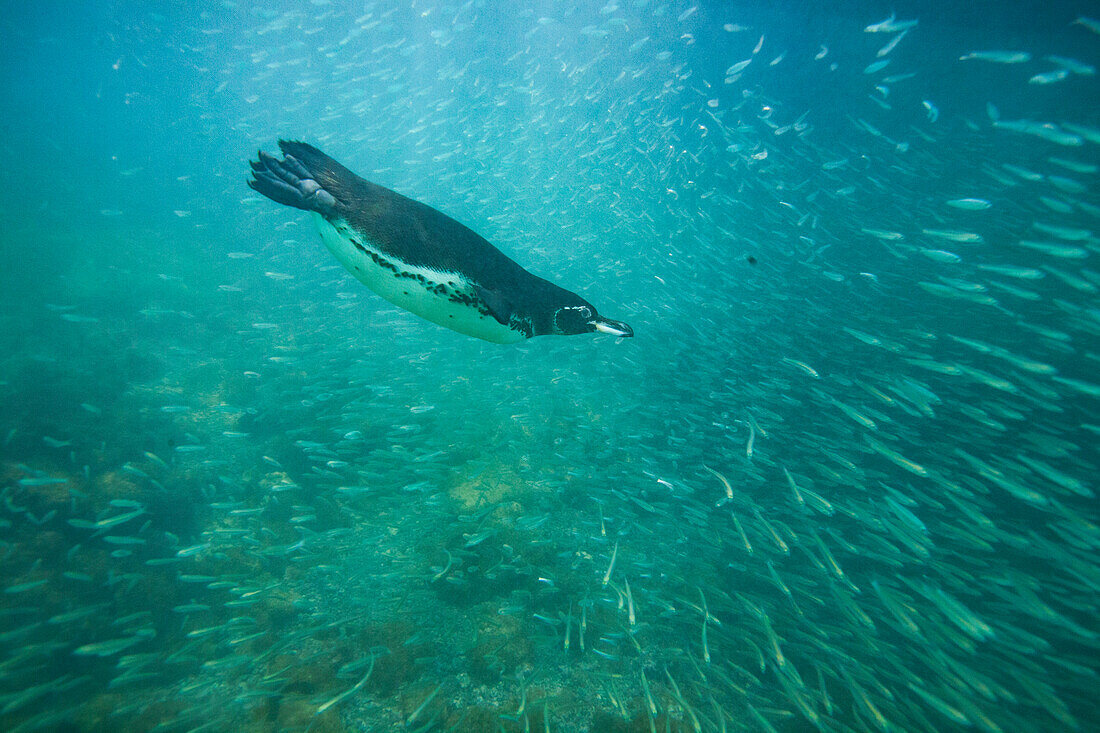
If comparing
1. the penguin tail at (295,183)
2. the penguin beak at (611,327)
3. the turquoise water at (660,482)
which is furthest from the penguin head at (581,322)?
the turquoise water at (660,482)

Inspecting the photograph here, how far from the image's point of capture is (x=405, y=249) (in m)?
2.86

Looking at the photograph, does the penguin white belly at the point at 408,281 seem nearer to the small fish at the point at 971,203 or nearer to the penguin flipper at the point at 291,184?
the penguin flipper at the point at 291,184

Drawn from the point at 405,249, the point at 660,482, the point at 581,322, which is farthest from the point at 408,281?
the point at 660,482

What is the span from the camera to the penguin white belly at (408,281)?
2.88 metres

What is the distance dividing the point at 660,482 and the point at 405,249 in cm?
619

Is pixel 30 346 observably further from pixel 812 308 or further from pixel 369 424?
pixel 812 308

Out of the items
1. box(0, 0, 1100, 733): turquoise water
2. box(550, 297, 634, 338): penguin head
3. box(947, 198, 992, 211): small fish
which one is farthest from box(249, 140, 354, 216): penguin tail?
box(947, 198, 992, 211): small fish

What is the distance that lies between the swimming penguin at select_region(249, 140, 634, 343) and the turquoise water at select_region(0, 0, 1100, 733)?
13.4 ft

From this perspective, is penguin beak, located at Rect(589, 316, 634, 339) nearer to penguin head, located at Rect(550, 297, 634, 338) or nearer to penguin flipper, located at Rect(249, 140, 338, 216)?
penguin head, located at Rect(550, 297, 634, 338)

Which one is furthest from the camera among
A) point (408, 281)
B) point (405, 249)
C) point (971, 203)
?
point (971, 203)

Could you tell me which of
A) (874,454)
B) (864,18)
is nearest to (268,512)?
(874,454)

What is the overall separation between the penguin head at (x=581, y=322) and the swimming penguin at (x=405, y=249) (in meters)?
0.05

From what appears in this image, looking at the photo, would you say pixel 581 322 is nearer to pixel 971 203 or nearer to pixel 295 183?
pixel 295 183

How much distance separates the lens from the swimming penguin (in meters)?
2.75
